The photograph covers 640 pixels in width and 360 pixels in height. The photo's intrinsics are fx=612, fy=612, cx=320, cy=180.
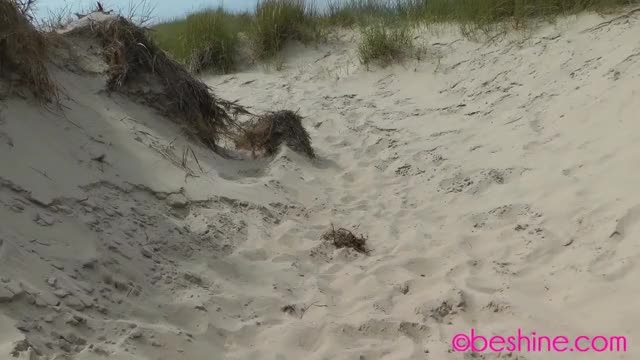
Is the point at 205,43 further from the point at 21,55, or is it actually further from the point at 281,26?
the point at 21,55

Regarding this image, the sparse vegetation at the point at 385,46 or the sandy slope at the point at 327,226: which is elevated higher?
the sparse vegetation at the point at 385,46

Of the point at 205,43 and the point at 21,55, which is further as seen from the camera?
the point at 205,43

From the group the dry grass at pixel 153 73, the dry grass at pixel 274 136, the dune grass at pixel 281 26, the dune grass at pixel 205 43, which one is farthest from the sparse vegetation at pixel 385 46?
the dry grass at pixel 153 73

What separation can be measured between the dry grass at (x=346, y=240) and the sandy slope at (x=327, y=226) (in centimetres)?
9

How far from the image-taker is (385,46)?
7.22m

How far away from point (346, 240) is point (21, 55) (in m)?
2.11

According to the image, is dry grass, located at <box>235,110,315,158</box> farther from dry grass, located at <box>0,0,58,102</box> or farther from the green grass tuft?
the green grass tuft

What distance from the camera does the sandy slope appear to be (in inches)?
101

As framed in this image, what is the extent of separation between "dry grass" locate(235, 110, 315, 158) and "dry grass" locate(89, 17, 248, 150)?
0.30 meters

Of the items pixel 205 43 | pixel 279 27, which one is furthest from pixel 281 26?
pixel 205 43

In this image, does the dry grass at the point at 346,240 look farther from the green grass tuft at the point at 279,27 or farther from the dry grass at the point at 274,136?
the green grass tuft at the point at 279,27

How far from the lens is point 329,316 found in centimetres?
286

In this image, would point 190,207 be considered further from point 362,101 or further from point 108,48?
point 362,101

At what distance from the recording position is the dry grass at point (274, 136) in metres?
4.96
